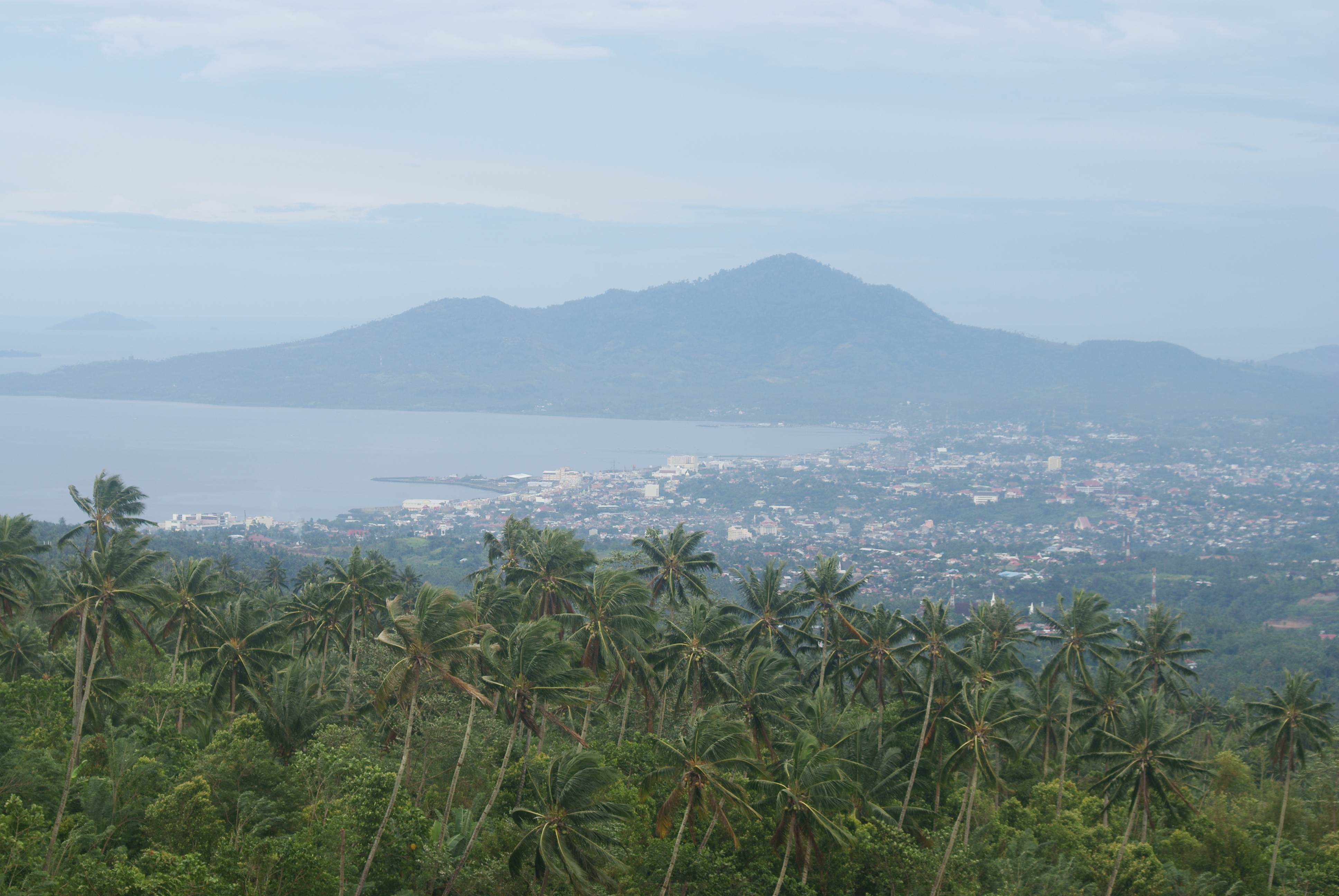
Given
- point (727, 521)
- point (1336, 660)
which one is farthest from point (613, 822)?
point (727, 521)

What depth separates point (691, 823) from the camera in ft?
75.9

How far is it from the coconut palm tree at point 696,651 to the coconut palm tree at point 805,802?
6.35 metres

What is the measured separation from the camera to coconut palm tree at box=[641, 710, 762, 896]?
68.1 feet

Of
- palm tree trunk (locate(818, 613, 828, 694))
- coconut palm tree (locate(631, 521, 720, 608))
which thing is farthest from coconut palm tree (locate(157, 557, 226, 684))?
palm tree trunk (locate(818, 613, 828, 694))

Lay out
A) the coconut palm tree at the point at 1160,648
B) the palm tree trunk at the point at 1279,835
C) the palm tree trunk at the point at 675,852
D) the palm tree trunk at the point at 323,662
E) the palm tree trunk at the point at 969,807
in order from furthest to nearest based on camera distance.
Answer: the coconut palm tree at the point at 1160,648, the palm tree trunk at the point at 323,662, the palm tree trunk at the point at 1279,835, the palm tree trunk at the point at 969,807, the palm tree trunk at the point at 675,852

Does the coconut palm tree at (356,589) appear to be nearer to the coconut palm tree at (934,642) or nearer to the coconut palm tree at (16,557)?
the coconut palm tree at (16,557)

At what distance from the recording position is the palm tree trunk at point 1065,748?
104 feet

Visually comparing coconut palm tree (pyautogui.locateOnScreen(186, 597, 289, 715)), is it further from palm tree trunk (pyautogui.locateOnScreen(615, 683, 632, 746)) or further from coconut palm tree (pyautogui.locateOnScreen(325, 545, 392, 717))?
palm tree trunk (pyautogui.locateOnScreen(615, 683, 632, 746))

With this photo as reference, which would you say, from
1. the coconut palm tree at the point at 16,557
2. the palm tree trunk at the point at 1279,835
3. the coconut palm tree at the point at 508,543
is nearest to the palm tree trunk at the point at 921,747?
the palm tree trunk at the point at 1279,835

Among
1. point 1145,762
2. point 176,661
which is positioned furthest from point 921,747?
point 176,661

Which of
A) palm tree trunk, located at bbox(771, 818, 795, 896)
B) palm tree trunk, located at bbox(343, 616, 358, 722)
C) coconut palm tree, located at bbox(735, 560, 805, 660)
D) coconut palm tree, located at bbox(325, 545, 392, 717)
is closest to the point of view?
palm tree trunk, located at bbox(771, 818, 795, 896)

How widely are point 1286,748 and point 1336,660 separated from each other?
69.7m

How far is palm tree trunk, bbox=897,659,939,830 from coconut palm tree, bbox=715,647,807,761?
383 centimetres

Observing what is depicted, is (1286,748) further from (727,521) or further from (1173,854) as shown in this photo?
(727,521)
